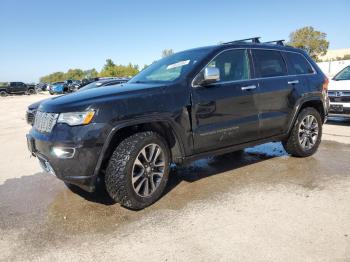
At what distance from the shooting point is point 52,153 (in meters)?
3.48

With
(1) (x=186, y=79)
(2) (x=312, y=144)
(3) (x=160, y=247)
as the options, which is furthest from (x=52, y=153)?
(2) (x=312, y=144)

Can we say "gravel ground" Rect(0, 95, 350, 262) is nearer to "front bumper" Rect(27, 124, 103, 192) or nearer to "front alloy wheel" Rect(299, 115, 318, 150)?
"front alloy wheel" Rect(299, 115, 318, 150)

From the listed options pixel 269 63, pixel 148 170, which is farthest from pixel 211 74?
pixel 269 63

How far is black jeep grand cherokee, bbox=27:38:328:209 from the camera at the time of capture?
11.3 ft

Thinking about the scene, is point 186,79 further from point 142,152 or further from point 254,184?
point 254,184

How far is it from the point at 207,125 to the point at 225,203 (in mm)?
938

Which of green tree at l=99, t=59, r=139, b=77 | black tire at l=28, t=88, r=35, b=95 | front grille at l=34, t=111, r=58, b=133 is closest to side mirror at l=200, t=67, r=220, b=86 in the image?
front grille at l=34, t=111, r=58, b=133

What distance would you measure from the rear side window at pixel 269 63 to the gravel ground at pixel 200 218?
1413 millimetres

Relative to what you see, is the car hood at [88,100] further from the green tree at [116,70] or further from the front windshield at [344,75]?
the green tree at [116,70]

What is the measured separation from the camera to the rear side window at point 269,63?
4961 mm

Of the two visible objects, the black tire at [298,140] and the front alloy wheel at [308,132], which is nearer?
the black tire at [298,140]

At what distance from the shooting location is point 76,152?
337 cm

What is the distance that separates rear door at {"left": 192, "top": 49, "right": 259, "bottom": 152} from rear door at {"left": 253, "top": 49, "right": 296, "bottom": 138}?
16cm

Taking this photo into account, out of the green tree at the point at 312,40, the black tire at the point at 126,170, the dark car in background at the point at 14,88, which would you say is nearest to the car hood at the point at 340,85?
the black tire at the point at 126,170
